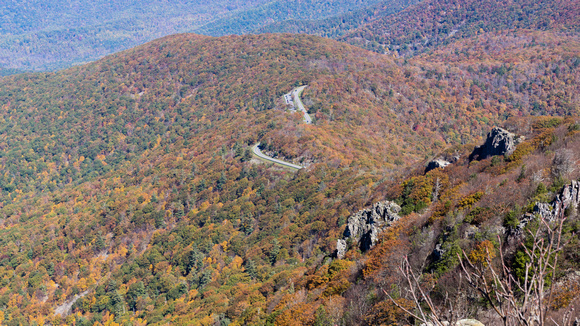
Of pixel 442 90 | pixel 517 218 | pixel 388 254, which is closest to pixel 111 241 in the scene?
pixel 388 254

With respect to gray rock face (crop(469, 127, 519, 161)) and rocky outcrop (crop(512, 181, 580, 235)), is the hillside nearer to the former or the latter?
rocky outcrop (crop(512, 181, 580, 235))

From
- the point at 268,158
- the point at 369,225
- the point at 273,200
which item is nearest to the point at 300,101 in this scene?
the point at 268,158

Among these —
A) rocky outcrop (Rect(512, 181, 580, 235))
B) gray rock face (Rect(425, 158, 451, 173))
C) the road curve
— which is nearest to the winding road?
the road curve

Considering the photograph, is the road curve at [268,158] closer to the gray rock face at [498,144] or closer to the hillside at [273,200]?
the hillside at [273,200]

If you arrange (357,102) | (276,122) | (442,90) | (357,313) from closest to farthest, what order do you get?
1. (357,313)
2. (276,122)
3. (357,102)
4. (442,90)

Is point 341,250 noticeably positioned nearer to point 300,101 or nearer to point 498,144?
point 498,144

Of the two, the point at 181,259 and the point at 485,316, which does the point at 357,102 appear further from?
the point at 485,316

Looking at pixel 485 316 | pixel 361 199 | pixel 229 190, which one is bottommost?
pixel 229 190
